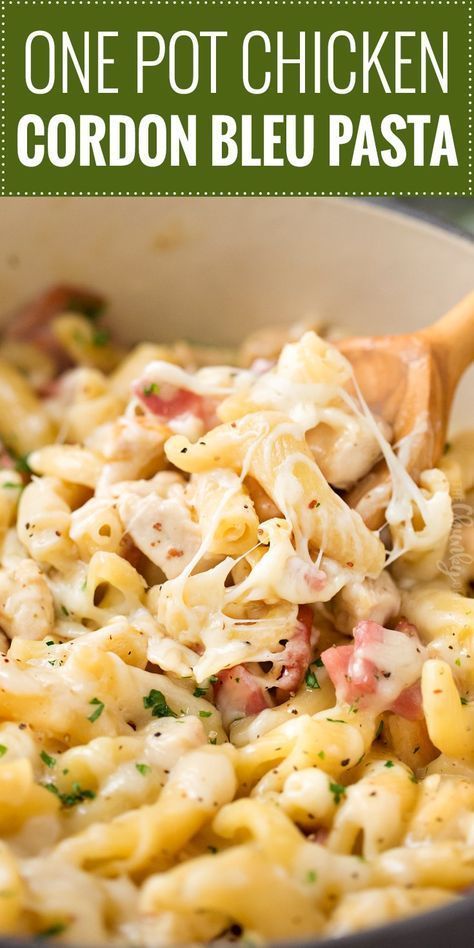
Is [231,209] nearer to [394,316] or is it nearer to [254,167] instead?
[254,167]

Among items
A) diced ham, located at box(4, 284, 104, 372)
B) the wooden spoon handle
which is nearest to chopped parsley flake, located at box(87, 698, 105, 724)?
the wooden spoon handle

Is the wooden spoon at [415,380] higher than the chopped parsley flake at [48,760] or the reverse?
higher

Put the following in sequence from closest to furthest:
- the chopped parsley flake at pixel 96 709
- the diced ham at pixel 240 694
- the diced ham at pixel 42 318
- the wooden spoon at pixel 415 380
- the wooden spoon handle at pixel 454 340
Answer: the chopped parsley flake at pixel 96 709
the diced ham at pixel 240 694
the wooden spoon at pixel 415 380
the wooden spoon handle at pixel 454 340
the diced ham at pixel 42 318

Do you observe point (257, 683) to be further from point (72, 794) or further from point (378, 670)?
point (72, 794)

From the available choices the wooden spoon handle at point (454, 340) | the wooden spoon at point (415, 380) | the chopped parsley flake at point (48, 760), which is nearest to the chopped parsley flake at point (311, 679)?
the wooden spoon at point (415, 380)

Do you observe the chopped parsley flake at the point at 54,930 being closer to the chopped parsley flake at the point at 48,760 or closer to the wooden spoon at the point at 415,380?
the chopped parsley flake at the point at 48,760

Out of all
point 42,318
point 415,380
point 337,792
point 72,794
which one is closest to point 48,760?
point 72,794
